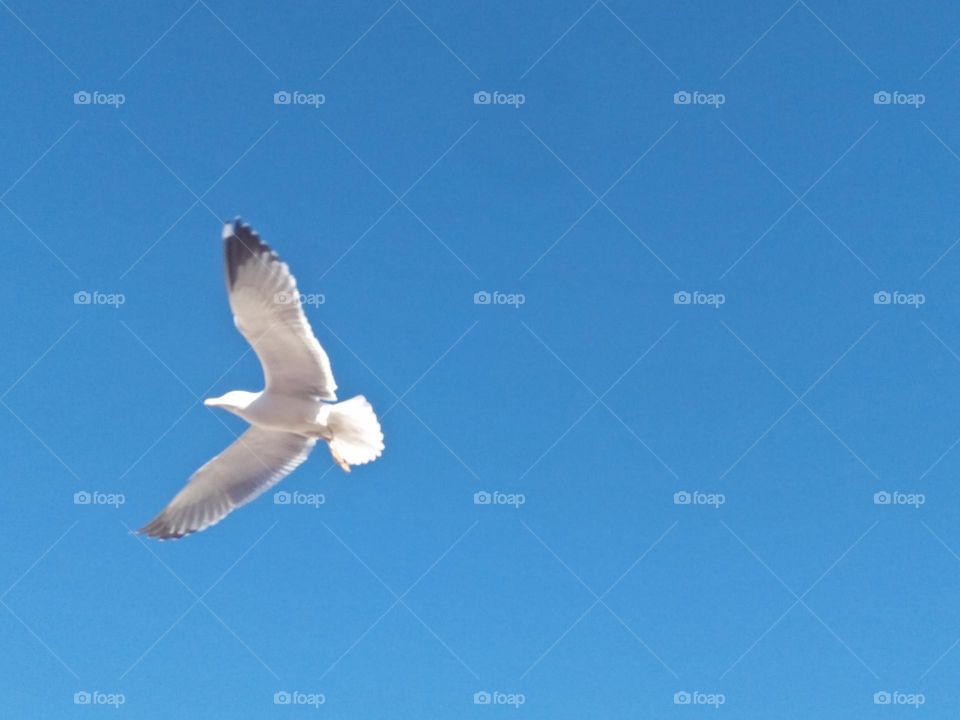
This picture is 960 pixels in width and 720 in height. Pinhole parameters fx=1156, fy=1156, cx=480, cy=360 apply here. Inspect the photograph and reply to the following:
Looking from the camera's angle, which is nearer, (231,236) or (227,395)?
(231,236)

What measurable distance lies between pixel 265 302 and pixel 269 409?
579mm

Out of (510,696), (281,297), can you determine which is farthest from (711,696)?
(281,297)

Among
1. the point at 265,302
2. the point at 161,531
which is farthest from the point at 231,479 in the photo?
the point at 265,302

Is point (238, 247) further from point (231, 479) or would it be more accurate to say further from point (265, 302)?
point (231, 479)

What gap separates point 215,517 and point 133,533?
47 centimetres

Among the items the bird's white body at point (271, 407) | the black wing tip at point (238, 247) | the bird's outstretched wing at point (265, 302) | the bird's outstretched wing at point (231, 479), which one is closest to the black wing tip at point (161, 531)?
the bird's outstretched wing at point (231, 479)

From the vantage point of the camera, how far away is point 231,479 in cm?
589

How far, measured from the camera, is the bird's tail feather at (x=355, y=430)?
17.9 ft

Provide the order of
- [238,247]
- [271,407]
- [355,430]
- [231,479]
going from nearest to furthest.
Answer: [238,247]
[271,407]
[355,430]
[231,479]

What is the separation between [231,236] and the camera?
5.09 metres

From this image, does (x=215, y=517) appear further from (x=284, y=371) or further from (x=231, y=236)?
(x=231, y=236)

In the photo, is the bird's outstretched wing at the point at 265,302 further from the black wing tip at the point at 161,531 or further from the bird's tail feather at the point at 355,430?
the black wing tip at the point at 161,531

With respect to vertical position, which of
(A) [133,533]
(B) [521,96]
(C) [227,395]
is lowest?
(A) [133,533]

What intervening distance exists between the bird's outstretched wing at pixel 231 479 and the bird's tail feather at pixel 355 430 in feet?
0.80
